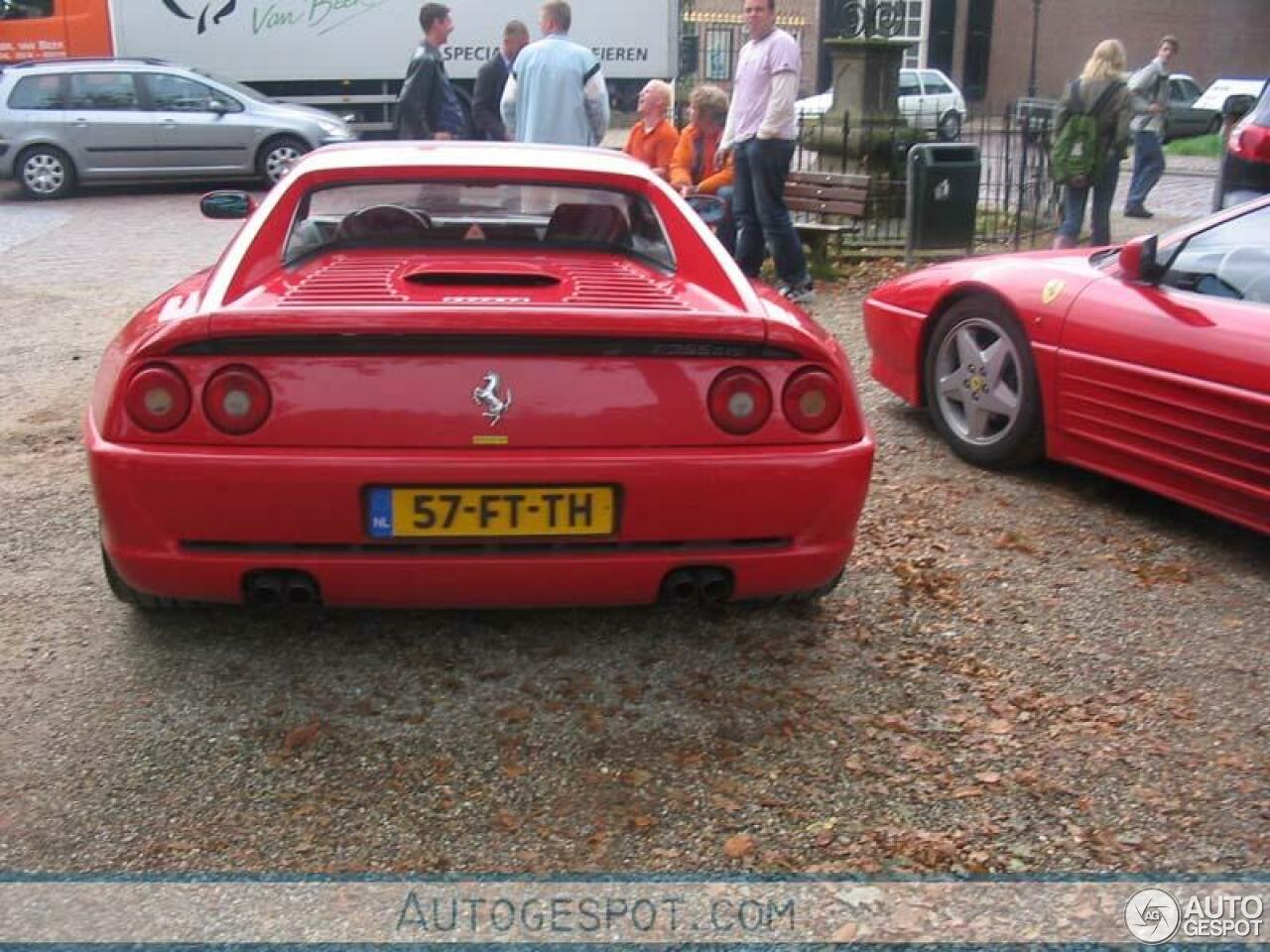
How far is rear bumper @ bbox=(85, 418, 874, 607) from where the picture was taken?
10.3 ft

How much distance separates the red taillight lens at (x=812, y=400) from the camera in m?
3.31

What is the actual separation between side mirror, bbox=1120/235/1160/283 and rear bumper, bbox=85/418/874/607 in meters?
1.85

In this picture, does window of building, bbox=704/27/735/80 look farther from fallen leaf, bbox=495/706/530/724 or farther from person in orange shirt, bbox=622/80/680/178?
fallen leaf, bbox=495/706/530/724

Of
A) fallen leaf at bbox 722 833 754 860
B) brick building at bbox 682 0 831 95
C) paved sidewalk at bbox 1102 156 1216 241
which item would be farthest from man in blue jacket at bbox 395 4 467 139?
brick building at bbox 682 0 831 95

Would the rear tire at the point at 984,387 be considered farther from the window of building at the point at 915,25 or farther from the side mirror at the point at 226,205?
the window of building at the point at 915,25

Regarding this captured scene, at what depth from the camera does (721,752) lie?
3156 mm

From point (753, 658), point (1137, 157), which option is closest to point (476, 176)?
point (753, 658)

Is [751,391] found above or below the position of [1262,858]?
above

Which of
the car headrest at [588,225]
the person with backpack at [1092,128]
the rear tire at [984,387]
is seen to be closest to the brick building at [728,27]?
the person with backpack at [1092,128]

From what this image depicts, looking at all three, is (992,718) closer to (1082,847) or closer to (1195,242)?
A: (1082,847)

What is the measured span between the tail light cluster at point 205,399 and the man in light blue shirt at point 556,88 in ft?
20.1

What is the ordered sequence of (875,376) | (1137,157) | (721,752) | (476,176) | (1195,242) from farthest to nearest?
(1137,157) < (875,376) < (1195,242) < (476,176) < (721,752)

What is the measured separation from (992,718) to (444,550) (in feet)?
4.46

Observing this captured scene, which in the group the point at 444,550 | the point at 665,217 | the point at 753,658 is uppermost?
the point at 665,217
